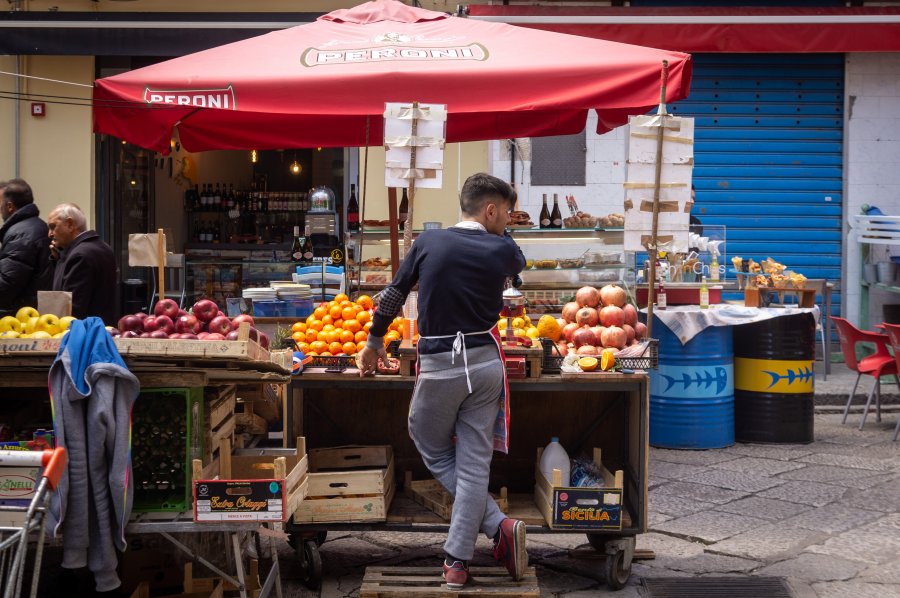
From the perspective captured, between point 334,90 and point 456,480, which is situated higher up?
point 334,90

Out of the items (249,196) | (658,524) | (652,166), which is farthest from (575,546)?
(249,196)

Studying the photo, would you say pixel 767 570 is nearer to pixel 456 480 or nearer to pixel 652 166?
pixel 456 480

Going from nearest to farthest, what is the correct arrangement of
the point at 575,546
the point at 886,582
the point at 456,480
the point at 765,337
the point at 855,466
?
the point at 456,480, the point at 886,582, the point at 575,546, the point at 855,466, the point at 765,337

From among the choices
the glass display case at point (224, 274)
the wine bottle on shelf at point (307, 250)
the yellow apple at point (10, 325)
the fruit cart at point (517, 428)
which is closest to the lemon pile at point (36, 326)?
the yellow apple at point (10, 325)

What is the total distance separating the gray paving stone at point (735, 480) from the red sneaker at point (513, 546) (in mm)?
2858

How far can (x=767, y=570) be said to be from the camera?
5.55 m

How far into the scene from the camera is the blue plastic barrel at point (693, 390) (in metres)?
8.34

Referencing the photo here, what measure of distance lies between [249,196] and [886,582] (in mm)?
10698

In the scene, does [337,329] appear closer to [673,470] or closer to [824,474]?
[673,470]

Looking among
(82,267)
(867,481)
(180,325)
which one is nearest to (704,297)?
(867,481)

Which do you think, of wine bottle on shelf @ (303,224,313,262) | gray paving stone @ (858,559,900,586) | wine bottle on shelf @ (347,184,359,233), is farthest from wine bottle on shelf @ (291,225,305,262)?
gray paving stone @ (858,559,900,586)

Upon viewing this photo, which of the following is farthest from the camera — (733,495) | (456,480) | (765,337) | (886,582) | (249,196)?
(249,196)

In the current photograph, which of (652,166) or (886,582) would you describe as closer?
(886,582)

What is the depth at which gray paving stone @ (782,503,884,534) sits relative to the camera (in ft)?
20.8
